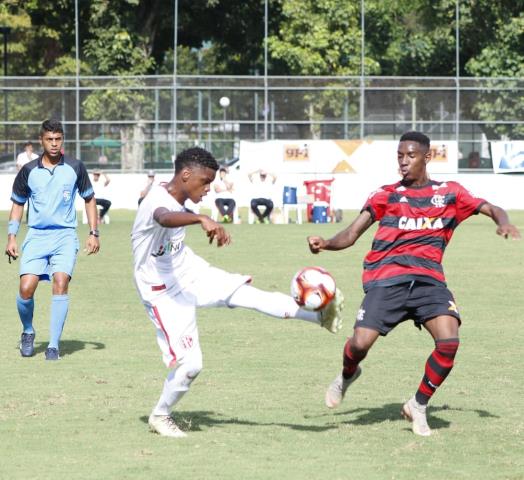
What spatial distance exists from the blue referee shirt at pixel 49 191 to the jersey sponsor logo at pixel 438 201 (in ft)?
13.5

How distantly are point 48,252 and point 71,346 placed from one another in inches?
55.8

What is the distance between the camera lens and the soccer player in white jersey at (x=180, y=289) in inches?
300

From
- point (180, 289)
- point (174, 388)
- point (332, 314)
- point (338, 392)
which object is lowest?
point (338, 392)

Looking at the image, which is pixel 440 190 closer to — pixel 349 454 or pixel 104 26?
pixel 349 454

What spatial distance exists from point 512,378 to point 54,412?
3.71 meters

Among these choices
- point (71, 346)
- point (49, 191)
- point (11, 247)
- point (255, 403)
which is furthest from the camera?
point (71, 346)

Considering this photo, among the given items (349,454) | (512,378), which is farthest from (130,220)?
(349,454)

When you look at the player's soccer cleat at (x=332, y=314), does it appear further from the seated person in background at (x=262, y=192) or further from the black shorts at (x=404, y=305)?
the seated person in background at (x=262, y=192)

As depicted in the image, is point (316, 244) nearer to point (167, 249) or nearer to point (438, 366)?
point (167, 249)

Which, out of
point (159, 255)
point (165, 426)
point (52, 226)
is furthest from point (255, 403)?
point (52, 226)

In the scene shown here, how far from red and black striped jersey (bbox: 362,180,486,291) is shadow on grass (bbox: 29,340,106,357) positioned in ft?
14.6

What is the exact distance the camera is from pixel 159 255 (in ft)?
25.5

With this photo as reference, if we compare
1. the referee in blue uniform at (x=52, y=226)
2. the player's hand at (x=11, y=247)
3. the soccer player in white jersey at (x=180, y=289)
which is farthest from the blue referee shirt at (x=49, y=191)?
the soccer player in white jersey at (x=180, y=289)

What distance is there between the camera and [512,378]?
10141 millimetres
